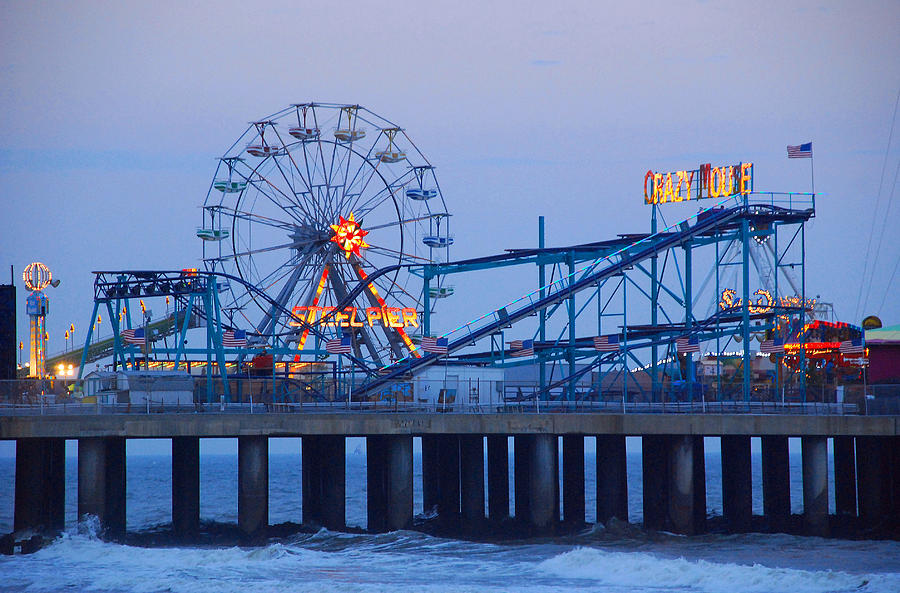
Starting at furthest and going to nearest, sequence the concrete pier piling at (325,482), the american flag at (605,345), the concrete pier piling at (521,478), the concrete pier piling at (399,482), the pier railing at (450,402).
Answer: the american flag at (605,345)
the concrete pier piling at (521,478)
the concrete pier piling at (325,482)
the pier railing at (450,402)
the concrete pier piling at (399,482)

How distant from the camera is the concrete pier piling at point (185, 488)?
51.3 metres

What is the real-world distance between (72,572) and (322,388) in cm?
2017

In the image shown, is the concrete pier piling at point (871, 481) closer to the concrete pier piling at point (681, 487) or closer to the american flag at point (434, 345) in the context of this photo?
the concrete pier piling at point (681, 487)

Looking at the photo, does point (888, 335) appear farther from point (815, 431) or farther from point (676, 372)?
point (815, 431)

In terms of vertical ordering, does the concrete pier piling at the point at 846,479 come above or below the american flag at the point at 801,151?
below

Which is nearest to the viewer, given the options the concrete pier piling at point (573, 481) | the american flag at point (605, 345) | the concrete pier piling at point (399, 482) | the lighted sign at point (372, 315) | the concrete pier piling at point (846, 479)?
the concrete pier piling at point (399, 482)

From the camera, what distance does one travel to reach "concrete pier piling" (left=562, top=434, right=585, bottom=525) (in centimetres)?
5369

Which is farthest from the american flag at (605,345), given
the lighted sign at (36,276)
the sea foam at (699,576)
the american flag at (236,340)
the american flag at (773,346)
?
the lighted sign at (36,276)

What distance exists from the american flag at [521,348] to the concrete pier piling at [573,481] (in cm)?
462

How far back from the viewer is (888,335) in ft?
224

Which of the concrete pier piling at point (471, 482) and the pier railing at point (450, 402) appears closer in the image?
the pier railing at point (450, 402)

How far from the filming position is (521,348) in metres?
59.1

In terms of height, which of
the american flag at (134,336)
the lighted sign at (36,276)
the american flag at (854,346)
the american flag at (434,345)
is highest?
the lighted sign at (36,276)

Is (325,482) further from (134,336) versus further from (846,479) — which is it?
(846,479)
